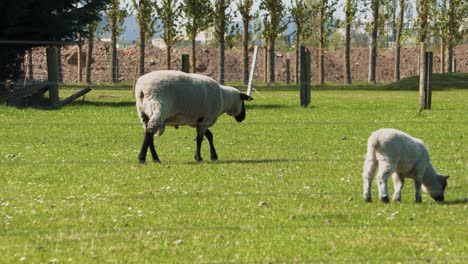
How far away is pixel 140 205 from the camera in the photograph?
11.0 meters

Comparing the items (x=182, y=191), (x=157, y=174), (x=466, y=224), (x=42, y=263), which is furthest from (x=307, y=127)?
(x=42, y=263)

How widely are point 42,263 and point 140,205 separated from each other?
3.03 metres

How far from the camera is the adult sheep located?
50.7 feet

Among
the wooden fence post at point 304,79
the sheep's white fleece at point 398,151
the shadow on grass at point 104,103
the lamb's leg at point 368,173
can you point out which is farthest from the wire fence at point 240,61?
the lamb's leg at point 368,173

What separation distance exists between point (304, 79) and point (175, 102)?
1672cm

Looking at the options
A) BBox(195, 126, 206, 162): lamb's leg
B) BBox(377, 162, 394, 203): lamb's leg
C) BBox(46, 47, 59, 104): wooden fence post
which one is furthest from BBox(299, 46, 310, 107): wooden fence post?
BBox(377, 162, 394, 203): lamb's leg

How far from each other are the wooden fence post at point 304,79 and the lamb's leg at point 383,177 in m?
19.4

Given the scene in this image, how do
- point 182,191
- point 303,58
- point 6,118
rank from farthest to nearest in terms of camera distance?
point 303,58
point 6,118
point 182,191

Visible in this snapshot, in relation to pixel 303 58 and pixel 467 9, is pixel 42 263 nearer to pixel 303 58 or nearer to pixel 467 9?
pixel 303 58

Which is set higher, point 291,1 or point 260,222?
point 291,1

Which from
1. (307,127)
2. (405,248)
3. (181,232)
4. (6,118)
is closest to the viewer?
(405,248)

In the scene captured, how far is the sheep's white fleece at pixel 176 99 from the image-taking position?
50.7 ft

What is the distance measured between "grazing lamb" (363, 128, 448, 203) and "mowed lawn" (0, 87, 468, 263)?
17 cm

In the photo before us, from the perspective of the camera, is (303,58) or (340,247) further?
(303,58)
